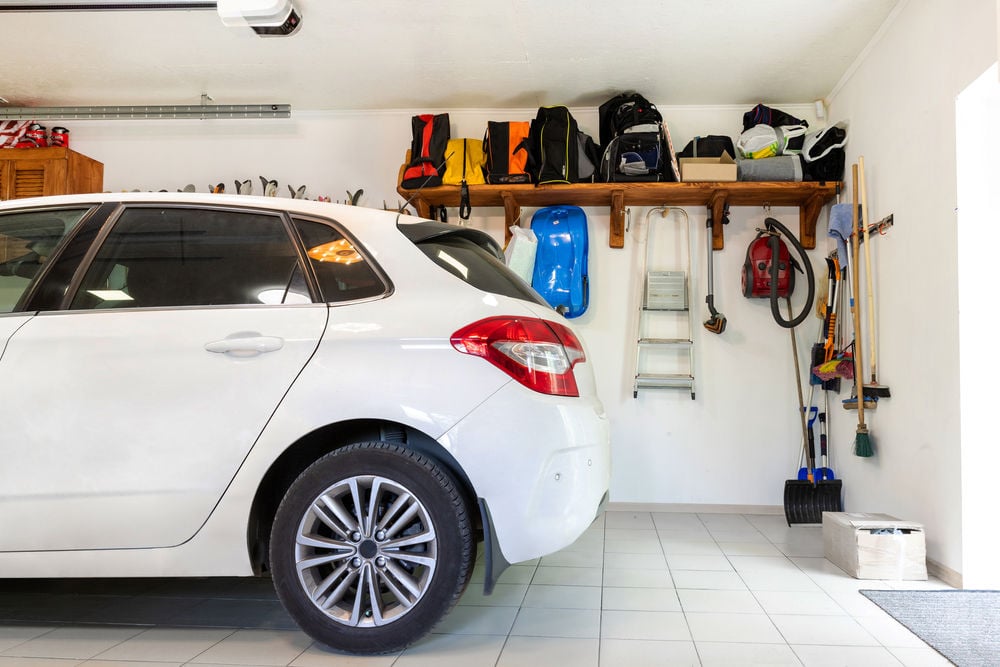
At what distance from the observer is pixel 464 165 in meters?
4.79

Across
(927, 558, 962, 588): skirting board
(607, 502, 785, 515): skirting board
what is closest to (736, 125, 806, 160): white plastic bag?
(607, 502, 785, 515): skirting board

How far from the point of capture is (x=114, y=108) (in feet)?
16.8

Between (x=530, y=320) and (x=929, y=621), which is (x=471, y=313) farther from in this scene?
(x=929, y=621)

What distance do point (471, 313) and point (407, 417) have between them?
0.35m

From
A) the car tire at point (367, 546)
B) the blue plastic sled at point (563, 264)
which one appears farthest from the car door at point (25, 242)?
the blue plastic sled at point (563, 264)

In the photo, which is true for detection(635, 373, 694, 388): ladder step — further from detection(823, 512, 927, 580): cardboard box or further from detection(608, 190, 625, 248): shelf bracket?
detection(823, 512, 927, 580): cardboard box

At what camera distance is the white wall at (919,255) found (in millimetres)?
3098

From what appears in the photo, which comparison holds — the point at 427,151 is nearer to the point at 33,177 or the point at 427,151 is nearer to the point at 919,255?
the point at 33,177

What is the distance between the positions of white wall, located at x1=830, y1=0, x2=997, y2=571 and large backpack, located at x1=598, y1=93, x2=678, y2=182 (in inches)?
46.2

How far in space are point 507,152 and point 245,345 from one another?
9.92 feet

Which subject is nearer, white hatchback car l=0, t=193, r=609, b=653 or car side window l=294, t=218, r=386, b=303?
white hatchback car l=0, t=193, r=609, b=653

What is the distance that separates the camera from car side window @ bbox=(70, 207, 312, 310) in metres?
2.15

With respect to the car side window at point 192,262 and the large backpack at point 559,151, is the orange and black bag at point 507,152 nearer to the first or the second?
the large backpack at point 559,151

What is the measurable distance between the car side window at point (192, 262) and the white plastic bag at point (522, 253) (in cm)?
265
